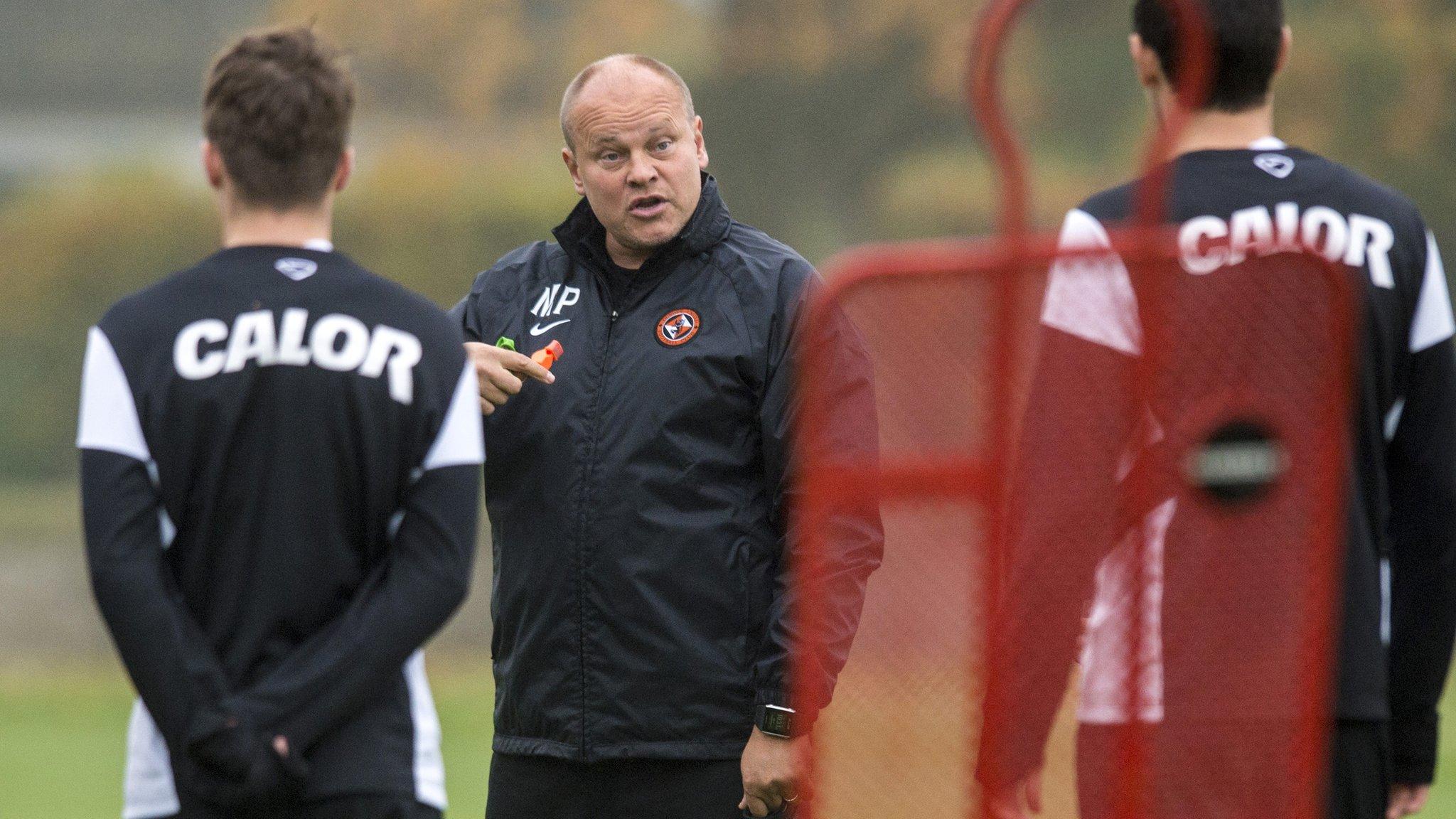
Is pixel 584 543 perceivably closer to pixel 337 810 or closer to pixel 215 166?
pixel 337 810

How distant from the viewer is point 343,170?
2029 millimetres

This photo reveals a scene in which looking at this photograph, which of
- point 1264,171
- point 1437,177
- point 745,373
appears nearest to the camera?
point 1264,171

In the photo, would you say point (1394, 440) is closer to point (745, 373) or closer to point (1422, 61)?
point (745, 373)

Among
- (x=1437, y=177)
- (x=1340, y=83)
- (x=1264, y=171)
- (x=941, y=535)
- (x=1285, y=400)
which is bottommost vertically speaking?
(x=941, y=535)

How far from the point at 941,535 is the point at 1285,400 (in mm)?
391

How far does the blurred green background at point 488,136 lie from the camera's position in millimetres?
12377

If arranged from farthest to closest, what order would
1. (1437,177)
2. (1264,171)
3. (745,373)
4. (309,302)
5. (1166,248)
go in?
(1437,177), (745,373), (1264,171), (309,302), (1166,248)

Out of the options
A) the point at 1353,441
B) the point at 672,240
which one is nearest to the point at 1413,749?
the point at 1353,441

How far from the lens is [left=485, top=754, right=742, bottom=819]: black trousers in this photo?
2.50m

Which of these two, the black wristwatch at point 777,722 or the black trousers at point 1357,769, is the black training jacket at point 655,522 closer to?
the black wristwatch at point 777,722

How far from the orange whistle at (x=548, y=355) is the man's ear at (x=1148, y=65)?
0.96m

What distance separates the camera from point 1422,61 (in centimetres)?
1338

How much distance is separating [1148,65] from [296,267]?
1.01m

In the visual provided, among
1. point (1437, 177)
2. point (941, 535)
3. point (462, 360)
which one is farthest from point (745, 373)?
point (1437, 177)
